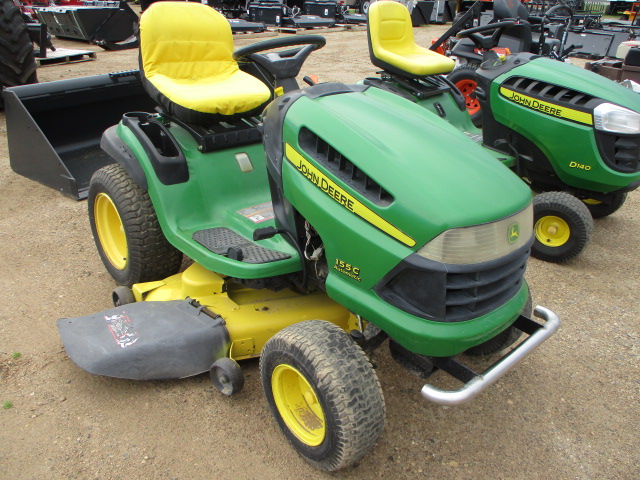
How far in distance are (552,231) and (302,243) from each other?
188cm

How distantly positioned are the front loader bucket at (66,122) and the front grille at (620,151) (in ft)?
10.4

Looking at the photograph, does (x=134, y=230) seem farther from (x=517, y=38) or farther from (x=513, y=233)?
(x=517, y=38)

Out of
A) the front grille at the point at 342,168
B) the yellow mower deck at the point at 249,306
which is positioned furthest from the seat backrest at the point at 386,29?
the front grille at the point at 342,168

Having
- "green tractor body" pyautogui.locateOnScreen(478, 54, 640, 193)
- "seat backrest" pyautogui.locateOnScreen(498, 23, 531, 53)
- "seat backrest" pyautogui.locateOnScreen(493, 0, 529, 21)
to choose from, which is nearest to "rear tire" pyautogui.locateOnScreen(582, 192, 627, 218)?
"green tractor body" pyautogui.locateOnScreen(478, 54, 640, 193)

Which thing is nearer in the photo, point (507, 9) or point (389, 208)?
point (389, 208)

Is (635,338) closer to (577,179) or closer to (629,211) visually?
(577,179)

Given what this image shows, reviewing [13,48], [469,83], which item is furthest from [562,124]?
[13,48]

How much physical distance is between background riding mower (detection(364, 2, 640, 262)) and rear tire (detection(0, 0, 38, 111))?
4130mm

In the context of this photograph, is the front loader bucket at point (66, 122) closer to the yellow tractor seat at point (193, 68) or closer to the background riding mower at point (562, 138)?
the yellow tractor seat at point (193, 68)

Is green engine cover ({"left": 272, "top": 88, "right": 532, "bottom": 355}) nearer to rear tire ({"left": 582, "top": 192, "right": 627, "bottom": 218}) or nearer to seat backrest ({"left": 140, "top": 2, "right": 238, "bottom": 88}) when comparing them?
seat backrest ({"left": 140, "top": 2, "right": 238, "bottom": 88})

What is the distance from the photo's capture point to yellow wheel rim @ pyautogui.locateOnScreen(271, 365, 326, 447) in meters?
1.83

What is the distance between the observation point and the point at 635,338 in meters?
2.62

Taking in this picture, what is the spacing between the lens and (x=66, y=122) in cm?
407

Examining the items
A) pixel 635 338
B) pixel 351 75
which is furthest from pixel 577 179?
pixel 351 75
